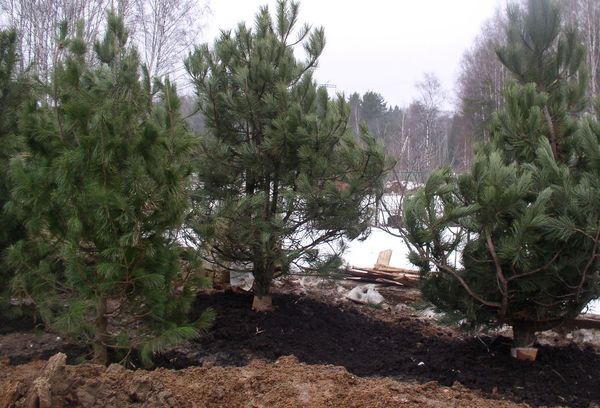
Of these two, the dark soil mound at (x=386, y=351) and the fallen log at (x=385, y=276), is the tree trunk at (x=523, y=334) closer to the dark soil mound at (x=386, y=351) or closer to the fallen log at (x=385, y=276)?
the dark soil mound at (x=386, y=351)

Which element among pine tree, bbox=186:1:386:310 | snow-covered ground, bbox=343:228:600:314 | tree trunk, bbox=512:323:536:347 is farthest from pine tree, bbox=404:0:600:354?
snow-covered ground, bbox=343:228:600:314

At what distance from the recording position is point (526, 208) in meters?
3.79

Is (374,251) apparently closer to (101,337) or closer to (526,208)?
(526,208)

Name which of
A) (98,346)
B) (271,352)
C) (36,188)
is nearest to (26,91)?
(36,188)

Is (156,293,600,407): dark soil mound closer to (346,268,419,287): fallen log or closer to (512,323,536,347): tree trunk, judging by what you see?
(512,323,536,347): tree trunk

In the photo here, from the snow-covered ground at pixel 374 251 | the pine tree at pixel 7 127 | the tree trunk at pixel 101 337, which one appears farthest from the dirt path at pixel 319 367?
the snow-covered ground at pixel 374 251

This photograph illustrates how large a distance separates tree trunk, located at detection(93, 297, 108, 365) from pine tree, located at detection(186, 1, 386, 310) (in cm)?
125

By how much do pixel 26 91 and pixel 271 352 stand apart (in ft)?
10.9

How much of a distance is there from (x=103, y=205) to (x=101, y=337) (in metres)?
1.02

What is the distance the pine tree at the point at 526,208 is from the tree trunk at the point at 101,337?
213 cm

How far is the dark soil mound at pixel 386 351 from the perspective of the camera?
3.97m

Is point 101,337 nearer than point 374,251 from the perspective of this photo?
Yes

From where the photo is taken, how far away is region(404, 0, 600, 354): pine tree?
3.76 m

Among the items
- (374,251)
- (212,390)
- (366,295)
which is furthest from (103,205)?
(374,251)
